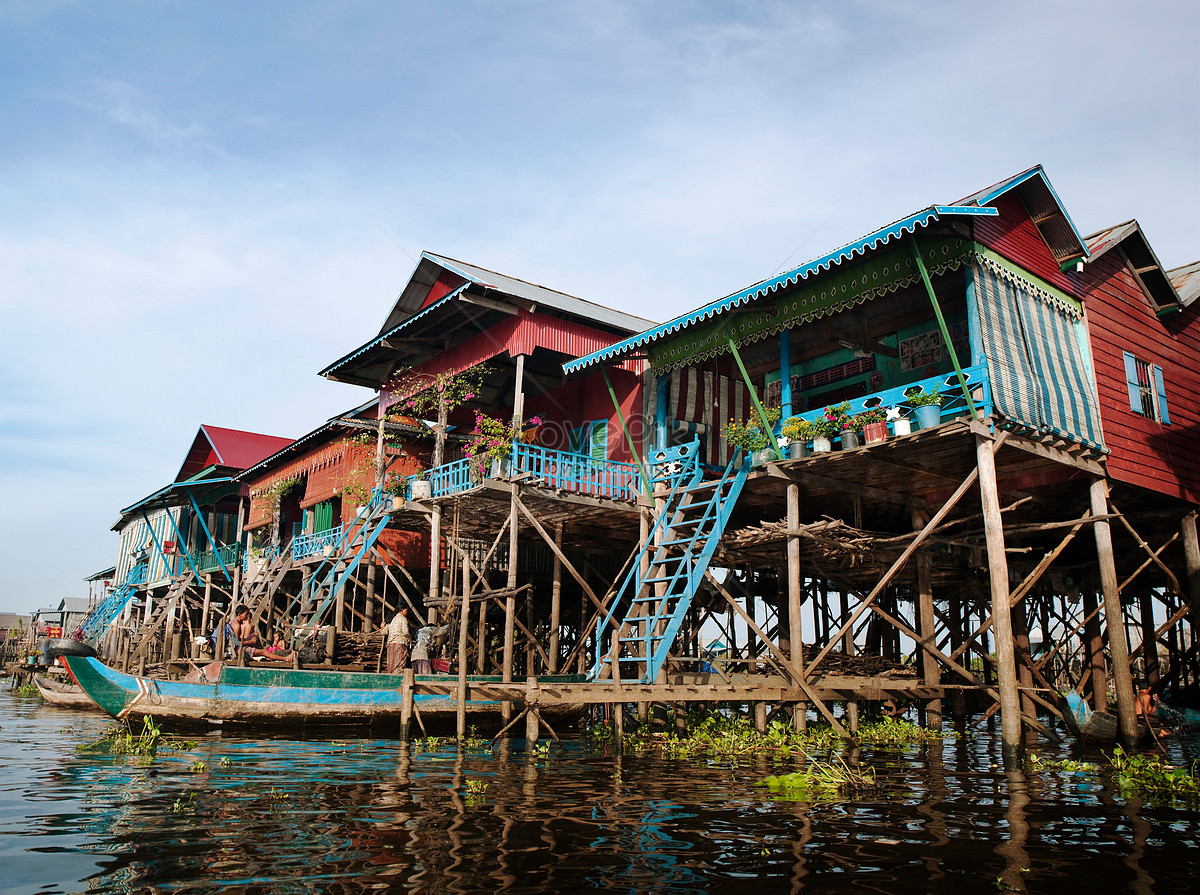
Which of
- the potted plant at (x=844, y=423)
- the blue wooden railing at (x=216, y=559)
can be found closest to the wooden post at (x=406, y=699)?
the potted plant at (x=844, y=423)

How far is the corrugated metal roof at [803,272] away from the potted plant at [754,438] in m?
1.84

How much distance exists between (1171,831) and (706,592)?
10.5 m

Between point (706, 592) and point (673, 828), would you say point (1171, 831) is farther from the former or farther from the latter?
point (706, 592)

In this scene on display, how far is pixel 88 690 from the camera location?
13.9 m

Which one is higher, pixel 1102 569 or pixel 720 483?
pixel 720 483

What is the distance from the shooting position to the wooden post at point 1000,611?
10.2 m

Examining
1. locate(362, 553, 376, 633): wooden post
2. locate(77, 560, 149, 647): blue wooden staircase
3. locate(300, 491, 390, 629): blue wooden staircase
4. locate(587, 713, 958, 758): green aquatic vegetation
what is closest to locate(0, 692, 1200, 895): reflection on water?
locate(587, 713, 958, 758): green aquatic vegetation

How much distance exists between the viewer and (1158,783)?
27.7ft

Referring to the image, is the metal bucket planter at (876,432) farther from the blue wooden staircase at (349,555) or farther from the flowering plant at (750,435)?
the blue wooden staircase at (349,555)

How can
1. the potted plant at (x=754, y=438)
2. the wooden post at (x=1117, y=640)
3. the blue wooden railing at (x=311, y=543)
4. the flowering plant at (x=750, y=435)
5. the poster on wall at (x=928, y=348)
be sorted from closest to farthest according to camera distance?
1. the wooden post at (x=1117, y=640)
2. the potted plant at (x=754, y=438)
3. the flowering plant at (x=750, y=435)
4. the poster on wall at (x=928, y=348)
5. the blue wooden railing at (x=311, y=543)

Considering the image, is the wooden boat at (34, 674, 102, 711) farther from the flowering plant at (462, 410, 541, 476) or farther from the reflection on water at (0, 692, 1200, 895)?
the reflection on water at (0, 692, 1200, 895)

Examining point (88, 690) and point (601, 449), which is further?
point (601, 449)

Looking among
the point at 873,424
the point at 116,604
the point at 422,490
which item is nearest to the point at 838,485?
the point at 873,424

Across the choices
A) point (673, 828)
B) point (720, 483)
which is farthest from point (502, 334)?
point (673, 828)
